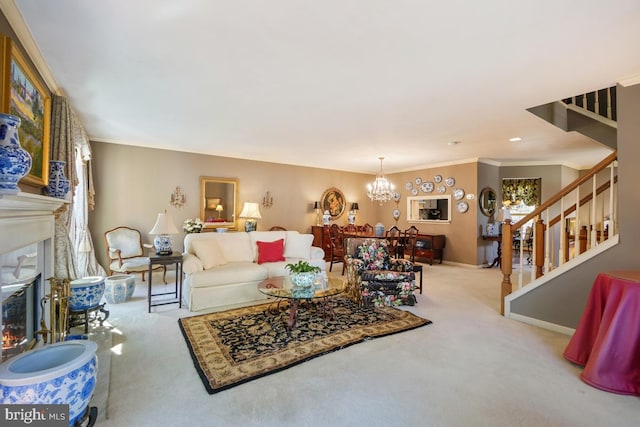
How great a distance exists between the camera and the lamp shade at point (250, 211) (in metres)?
6.24

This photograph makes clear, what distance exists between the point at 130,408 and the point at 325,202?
20.9ft

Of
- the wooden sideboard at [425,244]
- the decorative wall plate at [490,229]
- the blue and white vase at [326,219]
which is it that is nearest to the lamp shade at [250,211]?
the wooden sideboard at [425,244]

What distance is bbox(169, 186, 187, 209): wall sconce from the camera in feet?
18.7

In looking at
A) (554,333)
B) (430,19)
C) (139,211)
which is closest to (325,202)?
(139,211)

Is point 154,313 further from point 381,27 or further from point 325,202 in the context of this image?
point 325,202

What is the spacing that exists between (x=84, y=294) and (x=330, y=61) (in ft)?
10.5

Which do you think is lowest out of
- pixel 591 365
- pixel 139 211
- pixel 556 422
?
pixel 556 422

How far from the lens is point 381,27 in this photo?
202cm

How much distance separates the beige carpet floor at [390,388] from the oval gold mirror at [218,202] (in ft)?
10.5

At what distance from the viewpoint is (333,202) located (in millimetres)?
8078

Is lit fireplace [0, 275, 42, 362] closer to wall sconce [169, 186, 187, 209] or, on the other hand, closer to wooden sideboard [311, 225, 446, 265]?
wall sconce [169, 186, 187, 209]

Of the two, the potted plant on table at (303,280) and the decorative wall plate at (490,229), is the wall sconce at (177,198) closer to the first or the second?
the potted plant on table at (303,280)

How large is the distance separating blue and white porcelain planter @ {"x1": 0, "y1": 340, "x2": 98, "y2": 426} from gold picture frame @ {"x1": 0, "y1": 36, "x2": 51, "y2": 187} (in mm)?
1355

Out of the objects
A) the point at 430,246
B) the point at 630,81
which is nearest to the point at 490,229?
the point at 430,246
